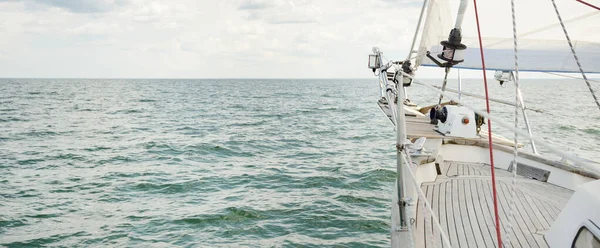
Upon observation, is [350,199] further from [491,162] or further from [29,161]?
[29,161]

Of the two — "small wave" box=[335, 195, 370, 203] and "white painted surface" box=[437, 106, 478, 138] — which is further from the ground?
"white painted surface" box=[437, 106, 478, 138]

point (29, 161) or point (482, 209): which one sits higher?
point (482, 209)

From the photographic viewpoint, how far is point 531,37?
8.53m

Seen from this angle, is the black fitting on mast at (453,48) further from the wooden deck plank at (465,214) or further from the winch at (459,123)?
the winch at (459,123)

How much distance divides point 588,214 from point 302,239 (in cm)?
628

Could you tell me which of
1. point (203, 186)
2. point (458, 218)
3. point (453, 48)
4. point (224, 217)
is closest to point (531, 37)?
point (453, 48)

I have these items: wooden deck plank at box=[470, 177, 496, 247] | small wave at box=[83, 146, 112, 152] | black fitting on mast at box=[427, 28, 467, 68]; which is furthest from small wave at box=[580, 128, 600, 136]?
small wave at box=[83, 146, 112, 152]

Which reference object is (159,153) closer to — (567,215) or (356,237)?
(356,237)

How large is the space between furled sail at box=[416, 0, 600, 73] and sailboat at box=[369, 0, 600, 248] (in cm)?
2

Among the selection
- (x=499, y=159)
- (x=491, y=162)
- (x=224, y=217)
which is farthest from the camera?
(x=224, y=217)

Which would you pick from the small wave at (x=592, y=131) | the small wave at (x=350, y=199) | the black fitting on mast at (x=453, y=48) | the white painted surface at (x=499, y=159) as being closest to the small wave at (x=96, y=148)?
the small wave at (x=350, y=199)

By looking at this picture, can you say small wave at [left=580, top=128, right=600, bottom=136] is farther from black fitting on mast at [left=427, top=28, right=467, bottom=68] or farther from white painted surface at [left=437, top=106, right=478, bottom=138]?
black fitting on mast at [left=427, top=28, right=467, bottom=68]

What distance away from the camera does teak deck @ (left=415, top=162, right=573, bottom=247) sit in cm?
503

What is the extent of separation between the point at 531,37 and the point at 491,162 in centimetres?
641
